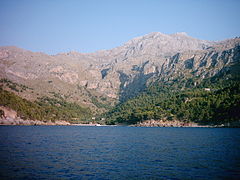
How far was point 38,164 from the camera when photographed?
4441cm

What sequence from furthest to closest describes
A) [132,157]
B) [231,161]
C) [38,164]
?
[132,157]
[231,161]
[38,164]

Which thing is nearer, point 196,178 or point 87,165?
point 196,178

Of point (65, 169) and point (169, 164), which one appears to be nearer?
point (65, 169)

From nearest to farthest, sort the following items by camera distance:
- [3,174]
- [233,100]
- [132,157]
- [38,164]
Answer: [3,174] < [38,164] < [132,157] < [233,100]

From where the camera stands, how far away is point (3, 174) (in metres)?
36.2

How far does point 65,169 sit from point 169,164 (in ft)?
61.0

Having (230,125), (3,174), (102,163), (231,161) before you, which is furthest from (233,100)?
(3,174)

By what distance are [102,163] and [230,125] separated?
14685cm

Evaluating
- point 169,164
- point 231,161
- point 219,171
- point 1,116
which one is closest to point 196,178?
point 219,171

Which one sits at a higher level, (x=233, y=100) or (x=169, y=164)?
(x=233, y=100)

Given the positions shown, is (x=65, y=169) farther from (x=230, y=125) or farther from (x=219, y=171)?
(x=230, y=125)

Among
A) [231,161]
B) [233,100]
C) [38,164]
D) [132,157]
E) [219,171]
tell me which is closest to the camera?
[219,171]

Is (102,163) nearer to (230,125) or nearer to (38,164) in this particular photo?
(38,164)

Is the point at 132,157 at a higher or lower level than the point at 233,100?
lower
